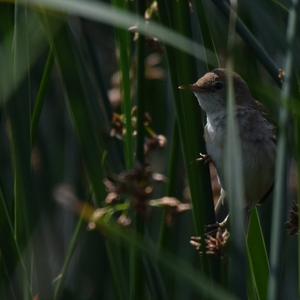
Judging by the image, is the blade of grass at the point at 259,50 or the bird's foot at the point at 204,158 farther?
the bird's foot at the point at 204,158

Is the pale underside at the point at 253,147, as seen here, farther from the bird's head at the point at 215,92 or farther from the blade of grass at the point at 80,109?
the blade of grass at the point at 80,109

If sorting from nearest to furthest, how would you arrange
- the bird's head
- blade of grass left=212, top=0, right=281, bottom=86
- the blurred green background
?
the blurred green background, blade of grass left=212, top=0, right=281, bottom=86, the bird's head

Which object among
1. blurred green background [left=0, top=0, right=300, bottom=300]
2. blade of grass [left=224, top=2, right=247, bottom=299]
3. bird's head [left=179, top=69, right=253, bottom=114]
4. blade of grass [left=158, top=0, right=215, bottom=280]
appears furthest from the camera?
bird's head [left=179, top=69, right=253, bottom=114]

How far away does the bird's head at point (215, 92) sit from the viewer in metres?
2.81

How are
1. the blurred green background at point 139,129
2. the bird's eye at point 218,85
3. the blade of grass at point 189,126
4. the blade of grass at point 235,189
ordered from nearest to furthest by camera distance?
the blade of grass at point 235,189
the blurred green background at point 139,129
the blade of grass at point 189,126
the bird's eye at point 218,85

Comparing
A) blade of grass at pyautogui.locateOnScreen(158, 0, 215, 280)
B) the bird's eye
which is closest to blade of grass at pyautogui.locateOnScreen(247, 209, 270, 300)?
blade of grass at pyautogui.locateOnScreen(158, 0, 215, 280)

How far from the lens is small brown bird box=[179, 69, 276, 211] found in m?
2.86

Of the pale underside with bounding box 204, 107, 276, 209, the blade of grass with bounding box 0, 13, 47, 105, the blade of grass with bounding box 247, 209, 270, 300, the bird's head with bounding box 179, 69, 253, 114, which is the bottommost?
the blade of grass with bounding box 247, 209, 270, 300

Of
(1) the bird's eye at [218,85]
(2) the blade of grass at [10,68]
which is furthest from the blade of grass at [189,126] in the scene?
(1) the bird's eye at [218,85]

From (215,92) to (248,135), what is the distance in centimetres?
21

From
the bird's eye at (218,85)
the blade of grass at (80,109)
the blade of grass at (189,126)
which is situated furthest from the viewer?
the bird's eye at (218,85)

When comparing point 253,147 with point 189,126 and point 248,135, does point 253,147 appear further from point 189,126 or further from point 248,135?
point 189,126

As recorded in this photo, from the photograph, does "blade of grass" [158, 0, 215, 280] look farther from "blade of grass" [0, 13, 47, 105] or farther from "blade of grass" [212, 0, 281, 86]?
"blade of grass" [0, 13, 47, 105]

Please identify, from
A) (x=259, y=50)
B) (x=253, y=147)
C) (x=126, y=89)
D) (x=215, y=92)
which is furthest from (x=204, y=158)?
(x=215, y=92)
